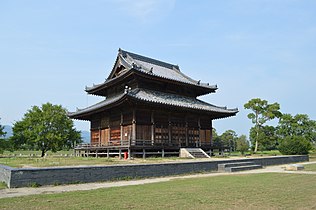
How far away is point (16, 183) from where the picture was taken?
12.1 m

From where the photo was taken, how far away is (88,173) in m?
14.1

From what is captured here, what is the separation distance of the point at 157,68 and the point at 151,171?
21849mm

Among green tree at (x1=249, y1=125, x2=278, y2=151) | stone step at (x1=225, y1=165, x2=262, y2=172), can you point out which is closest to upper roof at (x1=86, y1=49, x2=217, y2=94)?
stone step at (x1=225, y1=165, x2=262, y2=172)

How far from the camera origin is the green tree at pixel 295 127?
67188 millimetres

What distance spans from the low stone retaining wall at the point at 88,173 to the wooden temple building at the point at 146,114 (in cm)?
743

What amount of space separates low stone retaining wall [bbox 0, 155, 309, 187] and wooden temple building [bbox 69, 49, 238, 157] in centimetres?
743

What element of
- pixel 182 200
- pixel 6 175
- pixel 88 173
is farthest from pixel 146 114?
pixel 182 200

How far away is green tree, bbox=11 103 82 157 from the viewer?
136 feet

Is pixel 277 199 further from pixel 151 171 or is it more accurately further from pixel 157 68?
pixel 157 68

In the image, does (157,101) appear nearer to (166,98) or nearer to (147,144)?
(166,98)

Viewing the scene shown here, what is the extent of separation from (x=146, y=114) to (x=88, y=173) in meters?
14.1

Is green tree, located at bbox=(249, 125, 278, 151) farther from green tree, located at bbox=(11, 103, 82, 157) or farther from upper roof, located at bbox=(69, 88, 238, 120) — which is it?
green tree, located at bbox=(11, 103, 82, 157)

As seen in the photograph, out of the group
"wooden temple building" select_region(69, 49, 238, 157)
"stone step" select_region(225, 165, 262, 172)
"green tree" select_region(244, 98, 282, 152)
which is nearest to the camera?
"stone step" select_region(225, 165, 262, 172)

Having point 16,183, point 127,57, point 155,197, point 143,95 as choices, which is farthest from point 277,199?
point 127,57
